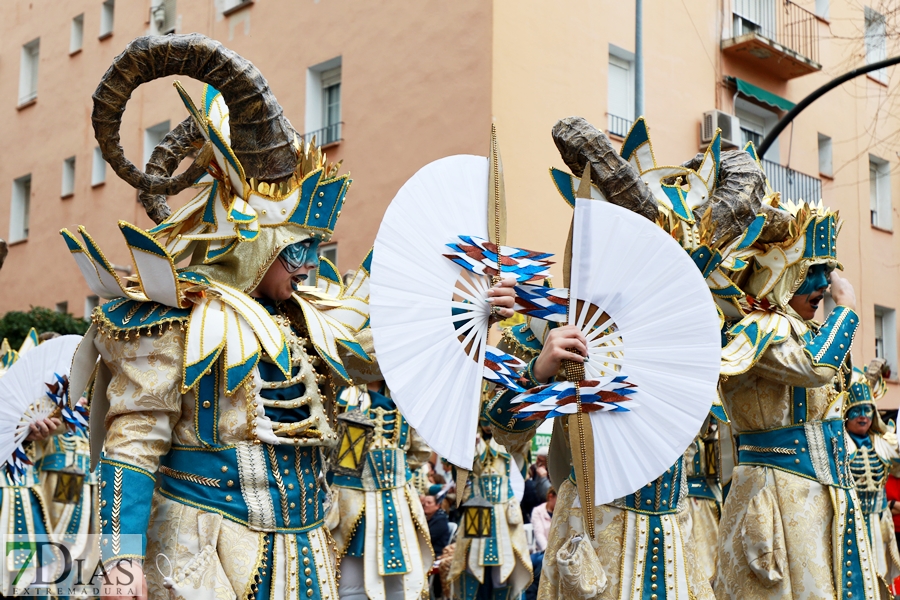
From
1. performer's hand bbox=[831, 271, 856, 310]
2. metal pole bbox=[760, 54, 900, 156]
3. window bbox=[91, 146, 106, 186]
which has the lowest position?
performer's hand bbox=[831, 271, 856, 310]

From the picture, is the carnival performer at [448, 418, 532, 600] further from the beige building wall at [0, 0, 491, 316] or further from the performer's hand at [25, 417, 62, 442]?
the beige building wall at [0, 0, 491, 316]

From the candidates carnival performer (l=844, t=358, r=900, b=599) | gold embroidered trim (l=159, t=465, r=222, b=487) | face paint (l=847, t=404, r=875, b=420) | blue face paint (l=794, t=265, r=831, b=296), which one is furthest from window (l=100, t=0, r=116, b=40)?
gold embroidered trim (l=159, t=465, r=222, b=487)

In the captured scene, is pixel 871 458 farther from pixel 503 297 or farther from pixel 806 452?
pixel 503 297

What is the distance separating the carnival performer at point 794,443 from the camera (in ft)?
16.1

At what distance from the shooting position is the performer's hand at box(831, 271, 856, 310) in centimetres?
538

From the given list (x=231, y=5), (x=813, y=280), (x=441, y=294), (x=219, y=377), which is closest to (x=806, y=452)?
(x=813, y=280)

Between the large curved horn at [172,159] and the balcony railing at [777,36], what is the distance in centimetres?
1364

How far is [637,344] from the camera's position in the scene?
3.46 m

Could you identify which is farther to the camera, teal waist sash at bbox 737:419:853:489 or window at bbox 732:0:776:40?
window at bbox 732:0:776:40

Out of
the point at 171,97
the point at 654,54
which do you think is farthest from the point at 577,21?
the point at 171,97

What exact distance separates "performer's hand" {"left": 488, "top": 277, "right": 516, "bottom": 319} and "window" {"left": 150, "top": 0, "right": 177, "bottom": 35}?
16679mm

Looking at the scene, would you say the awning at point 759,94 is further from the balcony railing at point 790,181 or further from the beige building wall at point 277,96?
the beige building wall at point 277,96

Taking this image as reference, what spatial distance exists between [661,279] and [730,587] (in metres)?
2.25

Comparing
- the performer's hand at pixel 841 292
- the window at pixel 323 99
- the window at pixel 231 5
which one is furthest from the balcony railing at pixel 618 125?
the performer's hand at pixel 841 292
